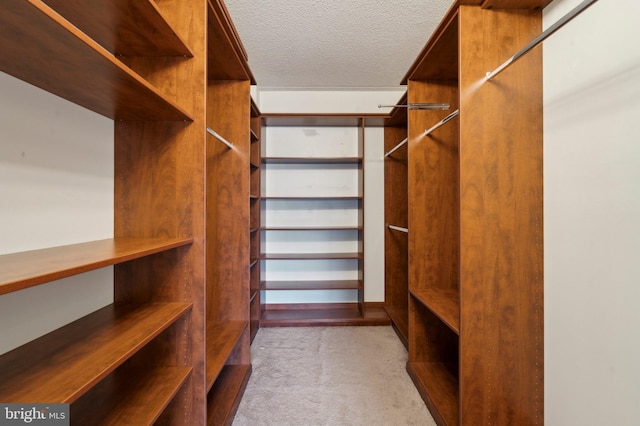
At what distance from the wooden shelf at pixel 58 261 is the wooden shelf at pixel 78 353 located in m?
0.27

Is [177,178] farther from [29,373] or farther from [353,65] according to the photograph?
[353,65]

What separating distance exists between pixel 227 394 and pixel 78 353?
3.59ft

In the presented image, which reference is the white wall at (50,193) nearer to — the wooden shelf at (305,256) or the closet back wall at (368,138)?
the wooden shelf at (305,256)

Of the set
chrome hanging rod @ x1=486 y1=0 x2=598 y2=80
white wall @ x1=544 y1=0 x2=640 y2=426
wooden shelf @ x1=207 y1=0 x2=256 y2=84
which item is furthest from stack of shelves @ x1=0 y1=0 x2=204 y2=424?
white wall @ x1=544 y1=0 x2=640 y2=426

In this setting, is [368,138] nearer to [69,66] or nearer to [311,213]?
[311,213]

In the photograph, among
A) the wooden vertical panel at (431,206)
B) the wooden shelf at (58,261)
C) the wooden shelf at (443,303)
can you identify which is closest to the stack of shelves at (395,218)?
the wooden vertical panel at (431,206)

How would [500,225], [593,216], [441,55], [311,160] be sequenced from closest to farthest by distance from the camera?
[593,216]
[500,225]
[441,55]
[311,160]

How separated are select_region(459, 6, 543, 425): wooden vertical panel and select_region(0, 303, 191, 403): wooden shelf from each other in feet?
4.22

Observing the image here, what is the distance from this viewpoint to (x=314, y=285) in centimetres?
306

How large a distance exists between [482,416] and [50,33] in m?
2.01

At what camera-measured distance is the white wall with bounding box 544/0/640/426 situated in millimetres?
990

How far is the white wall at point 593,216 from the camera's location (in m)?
0.99

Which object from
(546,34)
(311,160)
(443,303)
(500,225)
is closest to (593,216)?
(500,225)

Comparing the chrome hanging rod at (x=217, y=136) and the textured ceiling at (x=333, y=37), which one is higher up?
the textured ceiling at (x=333, y=37)
